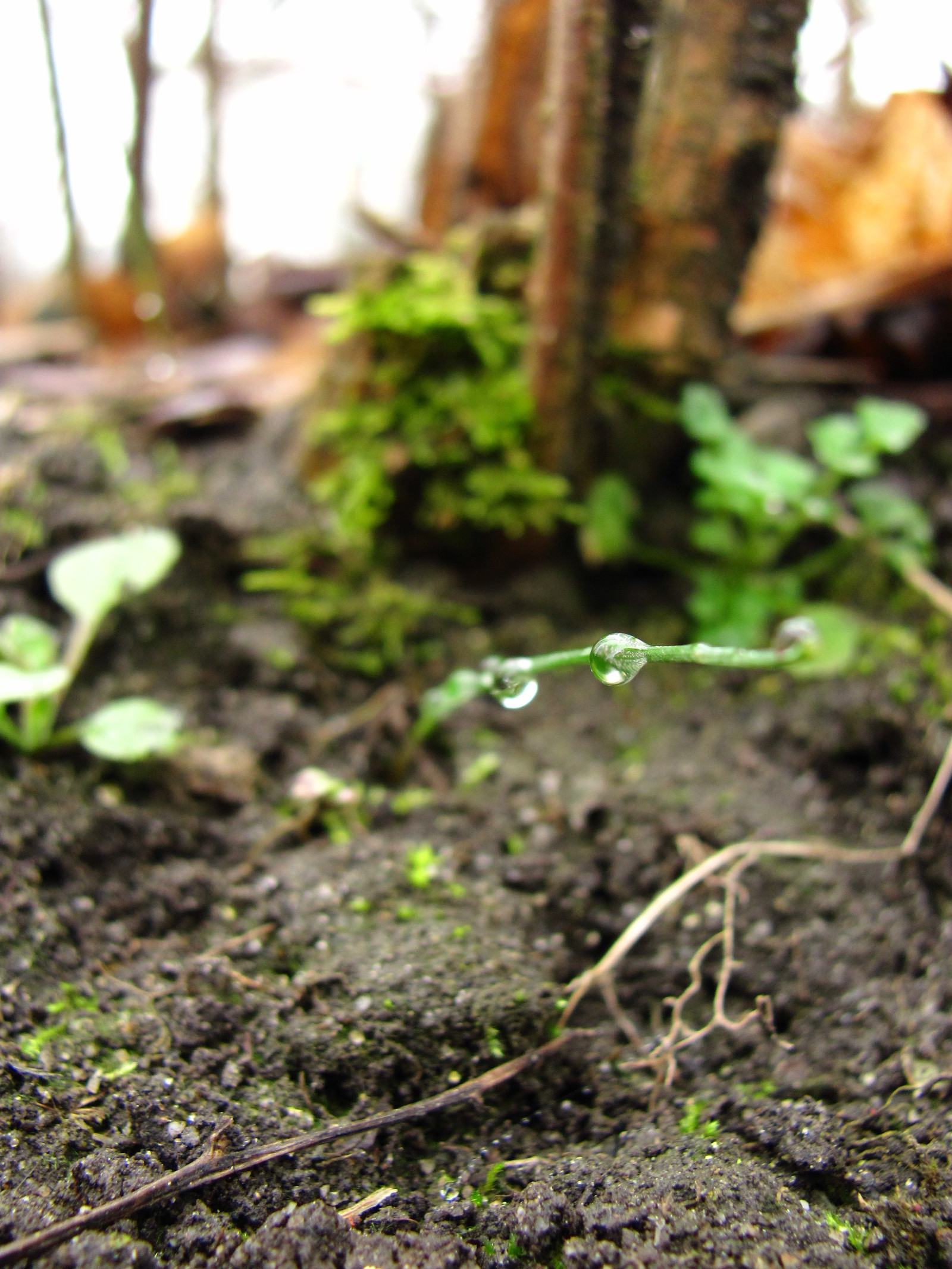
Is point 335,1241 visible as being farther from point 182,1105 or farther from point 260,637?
point 260,637

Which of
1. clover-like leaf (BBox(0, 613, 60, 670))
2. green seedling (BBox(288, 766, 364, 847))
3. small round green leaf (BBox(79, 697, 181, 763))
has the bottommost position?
green seedling (BBox(288, 766, 364, 847))

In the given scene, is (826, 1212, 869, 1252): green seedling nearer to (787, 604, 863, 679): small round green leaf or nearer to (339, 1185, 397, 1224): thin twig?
(339, 1185, 397, 1224): thin twig

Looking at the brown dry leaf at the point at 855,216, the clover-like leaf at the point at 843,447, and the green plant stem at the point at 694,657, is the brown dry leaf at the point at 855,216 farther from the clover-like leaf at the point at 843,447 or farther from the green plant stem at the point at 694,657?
the green plant stem at the point at 694,657

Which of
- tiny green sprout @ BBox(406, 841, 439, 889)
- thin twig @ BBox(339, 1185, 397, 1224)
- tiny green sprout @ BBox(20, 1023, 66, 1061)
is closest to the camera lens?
thin twig @ BBox(339, 1185, 397, 1224)

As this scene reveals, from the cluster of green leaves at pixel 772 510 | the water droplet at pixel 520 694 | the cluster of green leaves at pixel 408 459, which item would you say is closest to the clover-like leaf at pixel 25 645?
the cluster of green leaves at pixel 408 459

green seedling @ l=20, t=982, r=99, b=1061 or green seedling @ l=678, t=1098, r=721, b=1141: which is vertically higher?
green seedling @ l=20, t=982, r=99, b=1061

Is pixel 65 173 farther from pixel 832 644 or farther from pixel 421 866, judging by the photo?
pixel 832 644

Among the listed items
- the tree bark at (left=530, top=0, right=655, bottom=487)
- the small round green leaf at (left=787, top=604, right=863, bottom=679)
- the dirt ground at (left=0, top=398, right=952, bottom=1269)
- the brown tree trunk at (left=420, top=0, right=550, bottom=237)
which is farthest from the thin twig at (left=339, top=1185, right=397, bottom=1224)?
the brown tree trunk at (left=420, top=0, right=550, bottom=237)

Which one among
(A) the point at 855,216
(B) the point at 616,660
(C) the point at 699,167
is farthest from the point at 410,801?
(A) the point at 855,216
